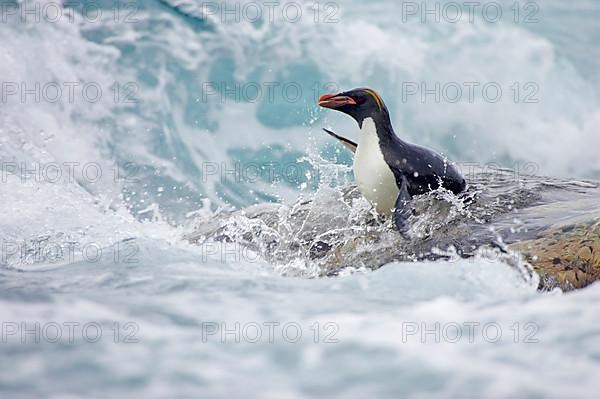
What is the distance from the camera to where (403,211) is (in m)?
4.86

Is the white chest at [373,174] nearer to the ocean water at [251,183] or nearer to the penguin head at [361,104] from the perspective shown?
the penguin head at [361,104]

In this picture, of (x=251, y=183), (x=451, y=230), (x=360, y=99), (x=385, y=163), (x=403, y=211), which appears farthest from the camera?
(x=251, y=183)

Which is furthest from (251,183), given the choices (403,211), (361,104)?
(403,211)

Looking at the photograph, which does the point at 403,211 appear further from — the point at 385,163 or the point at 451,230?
the point at 385,163

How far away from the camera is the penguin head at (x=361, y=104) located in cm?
546

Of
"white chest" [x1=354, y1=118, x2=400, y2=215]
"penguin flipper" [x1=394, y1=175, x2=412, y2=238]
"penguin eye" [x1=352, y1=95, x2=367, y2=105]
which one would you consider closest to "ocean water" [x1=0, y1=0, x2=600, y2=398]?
"penguin flipper" [x1=394, y1=175, x2=412, y2=238]

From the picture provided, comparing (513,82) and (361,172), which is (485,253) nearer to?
(361,172)

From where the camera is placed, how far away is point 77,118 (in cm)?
1120

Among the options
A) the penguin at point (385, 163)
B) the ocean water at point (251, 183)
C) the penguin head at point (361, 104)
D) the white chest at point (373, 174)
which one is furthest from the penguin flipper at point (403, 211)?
the penguin head at point (361, 104)

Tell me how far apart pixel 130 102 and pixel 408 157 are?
290 inches

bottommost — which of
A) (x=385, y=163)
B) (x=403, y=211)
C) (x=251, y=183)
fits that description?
(x=251, y=183)

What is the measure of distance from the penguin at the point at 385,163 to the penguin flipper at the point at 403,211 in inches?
1.7

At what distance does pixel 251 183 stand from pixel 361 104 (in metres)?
6.01

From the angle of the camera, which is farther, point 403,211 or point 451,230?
point 451,230
